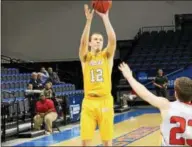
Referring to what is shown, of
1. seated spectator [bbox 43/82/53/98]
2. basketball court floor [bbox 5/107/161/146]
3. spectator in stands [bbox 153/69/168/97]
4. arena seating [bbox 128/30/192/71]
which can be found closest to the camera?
arena seating [bbox 128/30/192/71]

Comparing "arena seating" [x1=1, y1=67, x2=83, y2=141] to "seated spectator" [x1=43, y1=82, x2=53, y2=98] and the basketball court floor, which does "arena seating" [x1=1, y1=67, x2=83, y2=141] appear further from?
the basketball court floor

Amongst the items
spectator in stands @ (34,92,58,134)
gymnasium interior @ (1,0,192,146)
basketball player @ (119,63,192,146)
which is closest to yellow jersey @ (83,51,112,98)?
basketball player @ (119,63,192,146)

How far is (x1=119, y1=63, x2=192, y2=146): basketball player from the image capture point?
308cm

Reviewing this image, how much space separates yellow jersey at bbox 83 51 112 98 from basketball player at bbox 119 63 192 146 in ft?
6.30

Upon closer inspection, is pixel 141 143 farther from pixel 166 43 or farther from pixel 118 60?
pixel 118 60

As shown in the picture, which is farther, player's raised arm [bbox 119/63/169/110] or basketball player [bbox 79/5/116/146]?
basketball player [bbox 79/5/116/146]

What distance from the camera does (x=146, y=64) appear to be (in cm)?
941

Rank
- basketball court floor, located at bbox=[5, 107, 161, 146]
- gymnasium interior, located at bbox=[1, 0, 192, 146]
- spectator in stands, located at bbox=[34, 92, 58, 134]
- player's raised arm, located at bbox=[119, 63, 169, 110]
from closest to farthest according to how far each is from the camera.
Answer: player's raised arm, located at bbox=[119, 63, 169, 110] → basketball court floor, located at bbox=[5, 107, 161, 146] → gymnasium interior, located at bbox=[1, 0, 192, 146] → spectator in stands, located at bbox=[34, 92, 58, 134]

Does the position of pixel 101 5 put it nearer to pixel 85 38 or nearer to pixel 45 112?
pixel 85 38

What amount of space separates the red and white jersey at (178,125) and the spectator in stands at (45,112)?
7.16 metres

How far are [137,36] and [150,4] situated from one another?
65.1 inches

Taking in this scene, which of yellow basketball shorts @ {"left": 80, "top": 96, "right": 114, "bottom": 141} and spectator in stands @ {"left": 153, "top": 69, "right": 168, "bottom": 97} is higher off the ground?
spectator in stands @ {"left": 153, "top": 69, "right": 168, "bottom": 97}

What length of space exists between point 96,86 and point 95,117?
0.36m

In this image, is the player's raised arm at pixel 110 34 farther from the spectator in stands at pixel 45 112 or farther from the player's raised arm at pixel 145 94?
the spectator in stands at pixel 45 112
